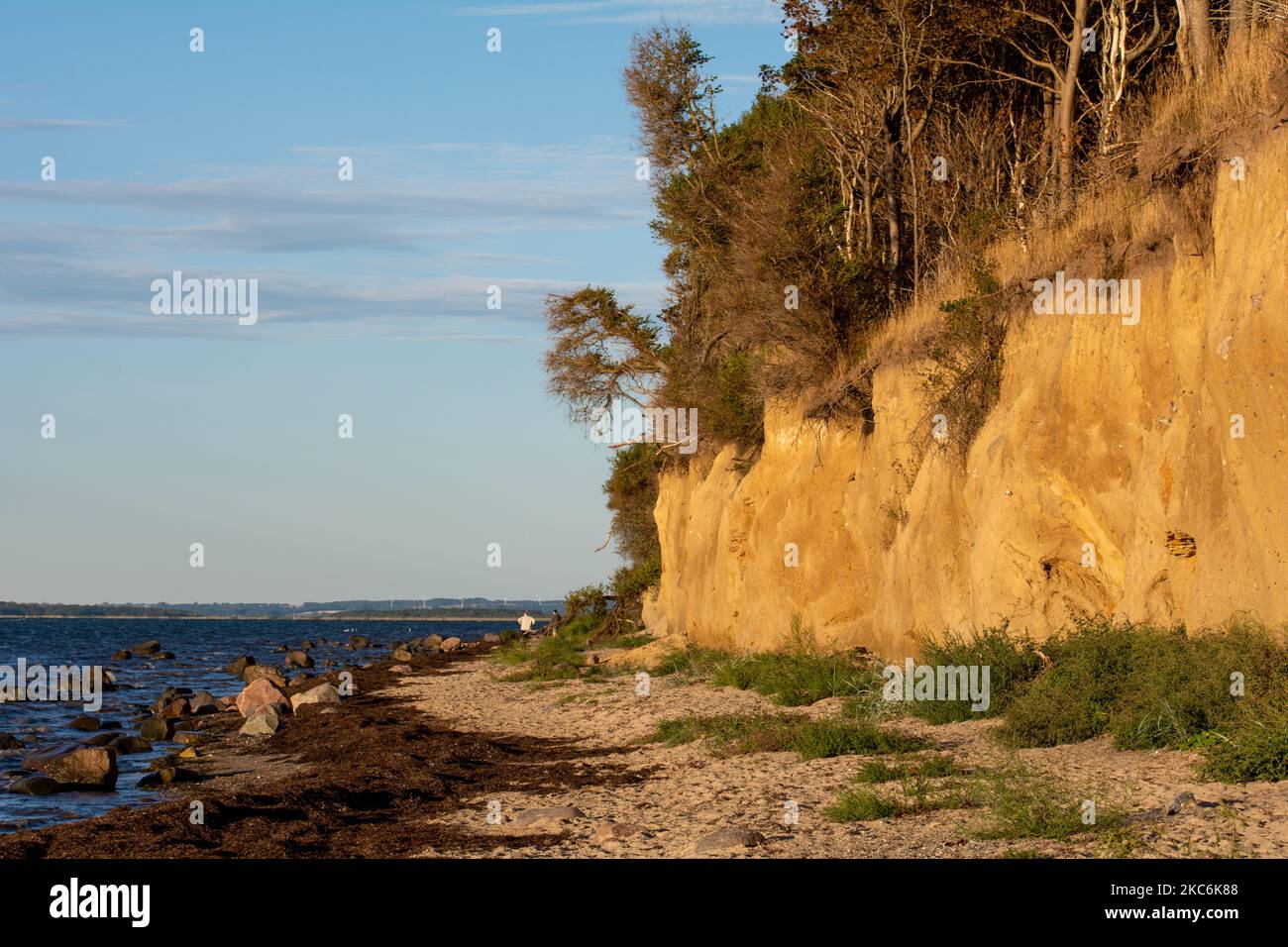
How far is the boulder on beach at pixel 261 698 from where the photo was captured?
105 feet

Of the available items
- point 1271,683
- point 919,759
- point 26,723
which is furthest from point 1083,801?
point 26,723

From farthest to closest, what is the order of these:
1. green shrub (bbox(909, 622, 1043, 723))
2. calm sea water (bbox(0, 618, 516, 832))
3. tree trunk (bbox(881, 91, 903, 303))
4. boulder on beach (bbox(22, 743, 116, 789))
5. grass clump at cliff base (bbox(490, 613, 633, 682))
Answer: grass clump at cliff base (bbox(490, 613, 633, 682)), tree trunk (bbox(881, 91, 903, 303)), boulder on beach (bbox(22, 743, 116, 789)), calm sea water (bbox(0, 618, 516, 832)), green shrub (bbox(909, 622, 1043, 723))

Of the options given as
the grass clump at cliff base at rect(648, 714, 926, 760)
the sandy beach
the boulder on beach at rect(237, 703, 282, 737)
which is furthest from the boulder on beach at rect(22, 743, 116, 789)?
the grass clump at cliff base at rect(648, 714, 926, 760)

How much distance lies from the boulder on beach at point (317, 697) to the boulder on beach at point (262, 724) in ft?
9.60

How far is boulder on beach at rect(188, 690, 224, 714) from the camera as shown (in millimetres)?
35219

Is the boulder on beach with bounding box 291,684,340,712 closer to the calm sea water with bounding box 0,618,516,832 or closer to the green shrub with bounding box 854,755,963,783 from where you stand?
the calm sea water with bounding box 0,618,516,832

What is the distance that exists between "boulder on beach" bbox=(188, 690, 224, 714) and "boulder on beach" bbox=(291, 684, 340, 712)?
3074 millimetres

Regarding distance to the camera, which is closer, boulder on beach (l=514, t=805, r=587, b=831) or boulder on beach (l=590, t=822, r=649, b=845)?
boulder on beach (l=590, t=822, r=649, b=845)

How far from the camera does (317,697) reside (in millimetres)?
32906

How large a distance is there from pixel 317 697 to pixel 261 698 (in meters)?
1.38

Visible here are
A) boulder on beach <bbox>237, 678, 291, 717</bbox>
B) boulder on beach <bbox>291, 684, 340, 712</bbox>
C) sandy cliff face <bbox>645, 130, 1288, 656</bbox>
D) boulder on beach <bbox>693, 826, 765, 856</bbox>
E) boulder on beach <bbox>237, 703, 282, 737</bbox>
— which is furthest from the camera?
boulder on beach <bbox>291, 684, 340, 712</bbox>

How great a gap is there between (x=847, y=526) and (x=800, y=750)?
956cm

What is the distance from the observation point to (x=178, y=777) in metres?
21.2

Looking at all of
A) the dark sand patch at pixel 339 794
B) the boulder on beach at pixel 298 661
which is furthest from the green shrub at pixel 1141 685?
the boulder on beach at pixel 298 661
